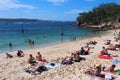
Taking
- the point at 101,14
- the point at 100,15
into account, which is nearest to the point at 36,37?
the point at 100,15

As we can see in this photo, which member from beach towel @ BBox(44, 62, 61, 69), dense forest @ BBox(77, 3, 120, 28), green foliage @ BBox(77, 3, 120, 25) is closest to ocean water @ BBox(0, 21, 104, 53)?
beach towel @ BBox(44, 62, 61, 69)

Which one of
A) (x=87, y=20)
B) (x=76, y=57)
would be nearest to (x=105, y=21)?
(x=87, y=20)

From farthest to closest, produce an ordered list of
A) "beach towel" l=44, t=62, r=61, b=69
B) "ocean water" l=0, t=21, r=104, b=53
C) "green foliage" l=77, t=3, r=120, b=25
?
"green foliage" l=77, t=3, r=120, b=25 → "ocean water" l=0, t=21, r=104, b=53 → "beach towel" l=44, t=62, r=61, b=69

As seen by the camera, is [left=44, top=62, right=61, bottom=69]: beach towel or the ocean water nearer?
[left=44, top=62, right=61, bottom=69]: beach towel

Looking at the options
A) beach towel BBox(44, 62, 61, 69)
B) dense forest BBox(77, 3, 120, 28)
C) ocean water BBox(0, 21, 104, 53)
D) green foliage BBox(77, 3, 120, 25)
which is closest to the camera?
beach towel BBox(44, 62, 61, 69)

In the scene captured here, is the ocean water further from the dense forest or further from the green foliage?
the green foliage

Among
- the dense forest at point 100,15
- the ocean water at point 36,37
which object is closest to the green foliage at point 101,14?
the dense forest at point 100,15

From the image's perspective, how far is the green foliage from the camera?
100 m

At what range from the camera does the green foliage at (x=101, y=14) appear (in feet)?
330

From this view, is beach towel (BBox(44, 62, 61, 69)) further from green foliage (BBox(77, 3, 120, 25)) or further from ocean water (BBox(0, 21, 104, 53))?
green foliage (BBox(77, 3, 120, 25))

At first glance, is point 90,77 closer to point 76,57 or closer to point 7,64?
point 76,57

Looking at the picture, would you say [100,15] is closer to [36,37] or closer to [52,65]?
[36,37]

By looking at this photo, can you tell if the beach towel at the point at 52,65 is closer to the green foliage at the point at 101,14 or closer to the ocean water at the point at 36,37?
the ocean water at the point at 36,37

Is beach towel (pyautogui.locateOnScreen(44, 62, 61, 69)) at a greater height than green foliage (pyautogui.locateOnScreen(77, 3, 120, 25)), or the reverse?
green foliage (pyautogui.locateOnScreen(77, 3, 120, 25))
